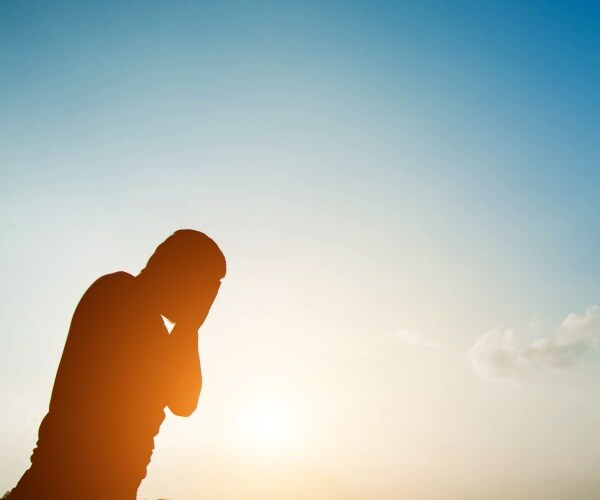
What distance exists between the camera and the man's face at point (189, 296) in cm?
401

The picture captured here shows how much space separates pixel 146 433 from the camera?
356 centimetres

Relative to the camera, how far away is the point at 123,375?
3.55 metres

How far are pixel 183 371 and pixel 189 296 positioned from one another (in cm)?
66

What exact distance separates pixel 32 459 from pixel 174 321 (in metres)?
1.45

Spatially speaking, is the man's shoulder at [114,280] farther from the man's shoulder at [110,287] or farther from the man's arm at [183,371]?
the man's arm at [183,371]

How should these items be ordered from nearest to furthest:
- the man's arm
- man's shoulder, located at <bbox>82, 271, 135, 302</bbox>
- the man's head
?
man's shoulder, located at <bbox>82, 271, 135, 302</bbox>, the man's arm, the man's head

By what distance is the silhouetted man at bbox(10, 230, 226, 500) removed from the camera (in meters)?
3.22

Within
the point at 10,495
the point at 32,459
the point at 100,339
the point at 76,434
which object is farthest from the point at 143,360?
the point at 10,495

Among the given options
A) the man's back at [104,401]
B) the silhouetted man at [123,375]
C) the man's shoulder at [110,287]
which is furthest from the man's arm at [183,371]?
the man's shoulder at [110,287]

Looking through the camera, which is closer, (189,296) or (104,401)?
(104,401)

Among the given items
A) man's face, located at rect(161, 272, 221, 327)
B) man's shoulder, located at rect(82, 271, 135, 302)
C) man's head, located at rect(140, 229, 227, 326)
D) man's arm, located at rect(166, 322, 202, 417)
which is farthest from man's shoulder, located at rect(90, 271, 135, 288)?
man's arm, located at rect(166, 322, 202, 417)

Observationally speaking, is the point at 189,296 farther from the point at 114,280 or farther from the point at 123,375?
the point at 123,375

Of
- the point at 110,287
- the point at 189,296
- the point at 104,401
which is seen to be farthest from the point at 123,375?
the point at 189,296

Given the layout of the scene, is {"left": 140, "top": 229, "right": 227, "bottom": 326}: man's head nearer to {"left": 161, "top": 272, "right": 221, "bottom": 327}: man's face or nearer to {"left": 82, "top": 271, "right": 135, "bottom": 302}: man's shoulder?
{"left": 161, "top": 272, "right": 221, "bottom": 327}: man's face
